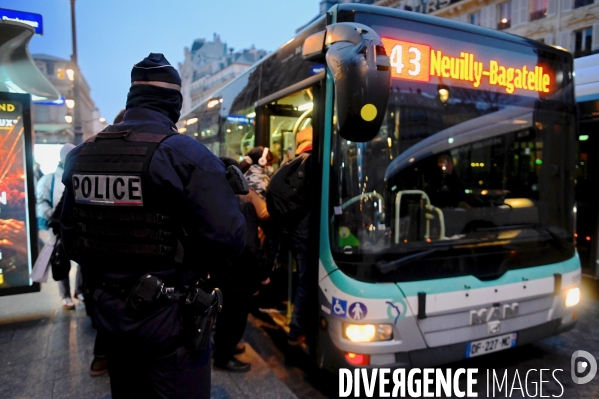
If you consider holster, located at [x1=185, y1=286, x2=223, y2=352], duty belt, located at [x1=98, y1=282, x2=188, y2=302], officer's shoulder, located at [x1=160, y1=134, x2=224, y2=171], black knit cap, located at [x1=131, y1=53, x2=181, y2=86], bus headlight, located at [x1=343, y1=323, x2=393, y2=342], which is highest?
black knit cap, located at [x1=131, y1=53, x2=181, y2=86]

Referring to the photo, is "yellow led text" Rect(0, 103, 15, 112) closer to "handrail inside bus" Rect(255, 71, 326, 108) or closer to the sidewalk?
the sidewalk

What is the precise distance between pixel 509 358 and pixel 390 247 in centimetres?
213

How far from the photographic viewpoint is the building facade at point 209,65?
69775mm

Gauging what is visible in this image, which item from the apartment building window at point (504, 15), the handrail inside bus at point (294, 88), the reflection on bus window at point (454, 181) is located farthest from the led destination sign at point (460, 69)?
the apartment building window at point (504, 15)

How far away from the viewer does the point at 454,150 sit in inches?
134

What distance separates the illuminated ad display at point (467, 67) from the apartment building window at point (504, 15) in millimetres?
27942

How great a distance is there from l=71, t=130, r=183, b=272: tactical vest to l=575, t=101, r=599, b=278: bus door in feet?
20.6

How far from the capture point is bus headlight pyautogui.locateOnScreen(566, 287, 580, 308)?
3676 mm

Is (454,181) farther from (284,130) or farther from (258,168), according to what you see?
(284,130)

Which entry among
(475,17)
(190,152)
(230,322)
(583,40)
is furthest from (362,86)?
(475,17)

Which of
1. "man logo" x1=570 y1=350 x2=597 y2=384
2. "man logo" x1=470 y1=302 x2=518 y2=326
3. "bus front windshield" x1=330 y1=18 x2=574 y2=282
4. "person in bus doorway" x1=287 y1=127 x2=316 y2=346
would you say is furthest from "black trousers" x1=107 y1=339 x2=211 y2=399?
"man logo" x1=570 y1=350 x2=597 y2=384

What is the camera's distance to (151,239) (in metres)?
1.96

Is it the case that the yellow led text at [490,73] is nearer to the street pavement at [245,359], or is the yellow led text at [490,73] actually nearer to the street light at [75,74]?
the street pavement at [245,359]

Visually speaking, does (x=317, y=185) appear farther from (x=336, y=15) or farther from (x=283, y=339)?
(x=283, y=339)
